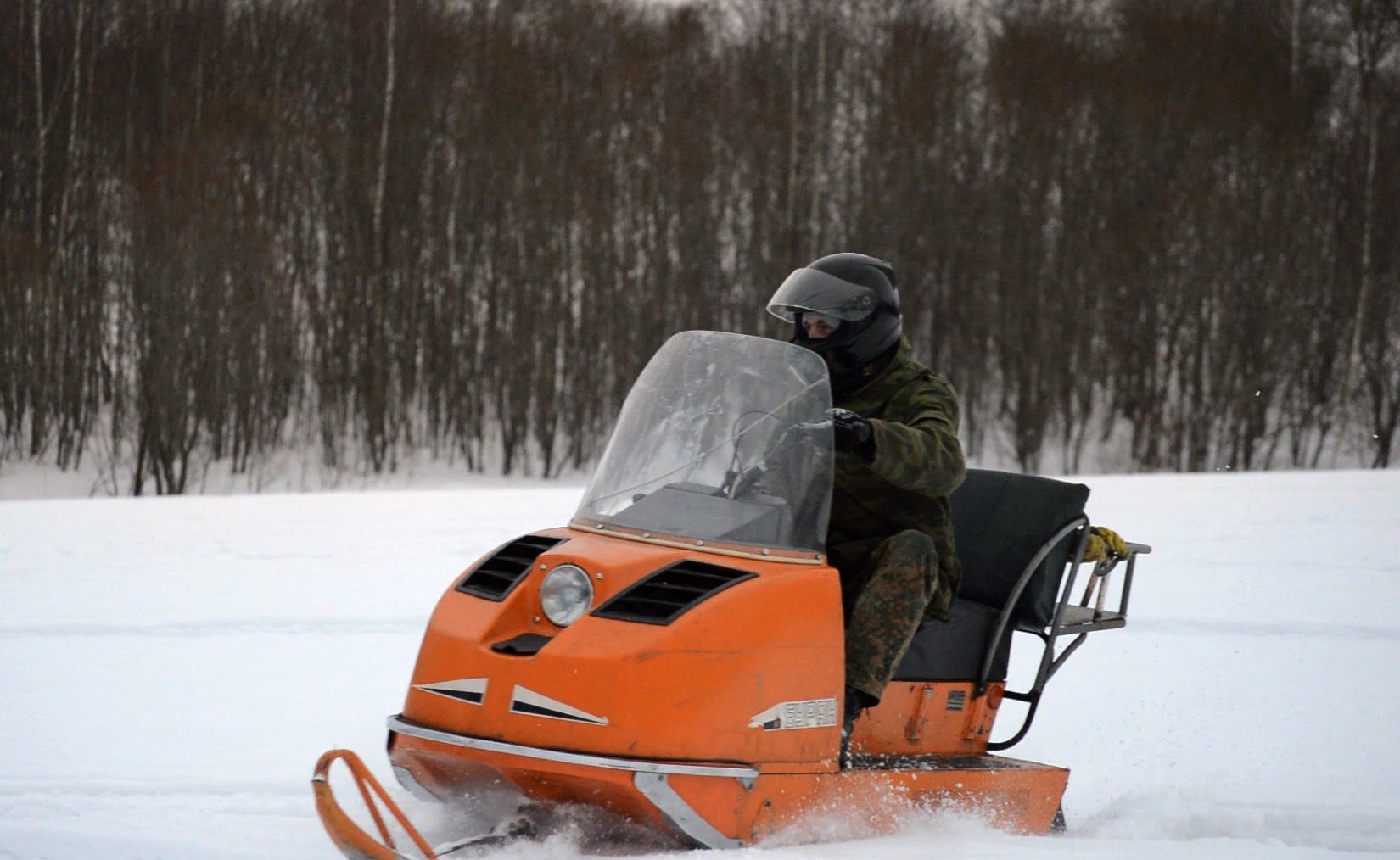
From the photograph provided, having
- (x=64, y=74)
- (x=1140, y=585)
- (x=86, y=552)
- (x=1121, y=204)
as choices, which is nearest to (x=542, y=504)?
(x=86, y=552)

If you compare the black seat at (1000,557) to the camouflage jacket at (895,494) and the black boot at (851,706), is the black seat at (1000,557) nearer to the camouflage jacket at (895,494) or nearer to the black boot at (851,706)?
the camouflage jacket at (895,494)

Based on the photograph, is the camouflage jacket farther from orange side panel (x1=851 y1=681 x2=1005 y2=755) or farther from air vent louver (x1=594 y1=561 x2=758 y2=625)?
air vent louver (x1=594 y1=561 x2=758 y2=625)

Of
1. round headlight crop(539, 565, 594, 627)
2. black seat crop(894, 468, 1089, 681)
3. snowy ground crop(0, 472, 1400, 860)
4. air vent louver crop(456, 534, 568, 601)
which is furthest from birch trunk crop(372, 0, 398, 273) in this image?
round headlight crop(539, 565, 594, 627)

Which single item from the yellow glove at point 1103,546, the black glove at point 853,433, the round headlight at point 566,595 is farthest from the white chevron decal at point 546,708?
the yellow glove at point 1103,546

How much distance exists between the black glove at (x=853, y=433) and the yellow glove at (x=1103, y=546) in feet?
3.84

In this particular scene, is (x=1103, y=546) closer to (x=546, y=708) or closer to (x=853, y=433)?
(x=853, y=433)

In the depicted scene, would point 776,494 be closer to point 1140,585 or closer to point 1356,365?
point 1140,585

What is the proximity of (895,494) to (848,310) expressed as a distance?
21.1 inches

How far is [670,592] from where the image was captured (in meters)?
3.20

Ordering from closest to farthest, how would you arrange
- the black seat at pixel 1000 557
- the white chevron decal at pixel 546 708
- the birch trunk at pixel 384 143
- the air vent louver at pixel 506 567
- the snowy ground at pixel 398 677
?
the white chevron decal at pixel 546 708 → the air vent louver at pixel 506 567 → the snowy ground at pixel 398 677 → the black seat at pixel 1000 557 → the birch trunk at pixel 384 143

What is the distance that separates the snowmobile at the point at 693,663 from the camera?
9.86ft

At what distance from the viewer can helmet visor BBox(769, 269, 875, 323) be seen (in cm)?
374

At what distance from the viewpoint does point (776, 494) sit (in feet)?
11.3

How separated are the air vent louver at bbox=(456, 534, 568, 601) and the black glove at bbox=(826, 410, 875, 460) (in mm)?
761
